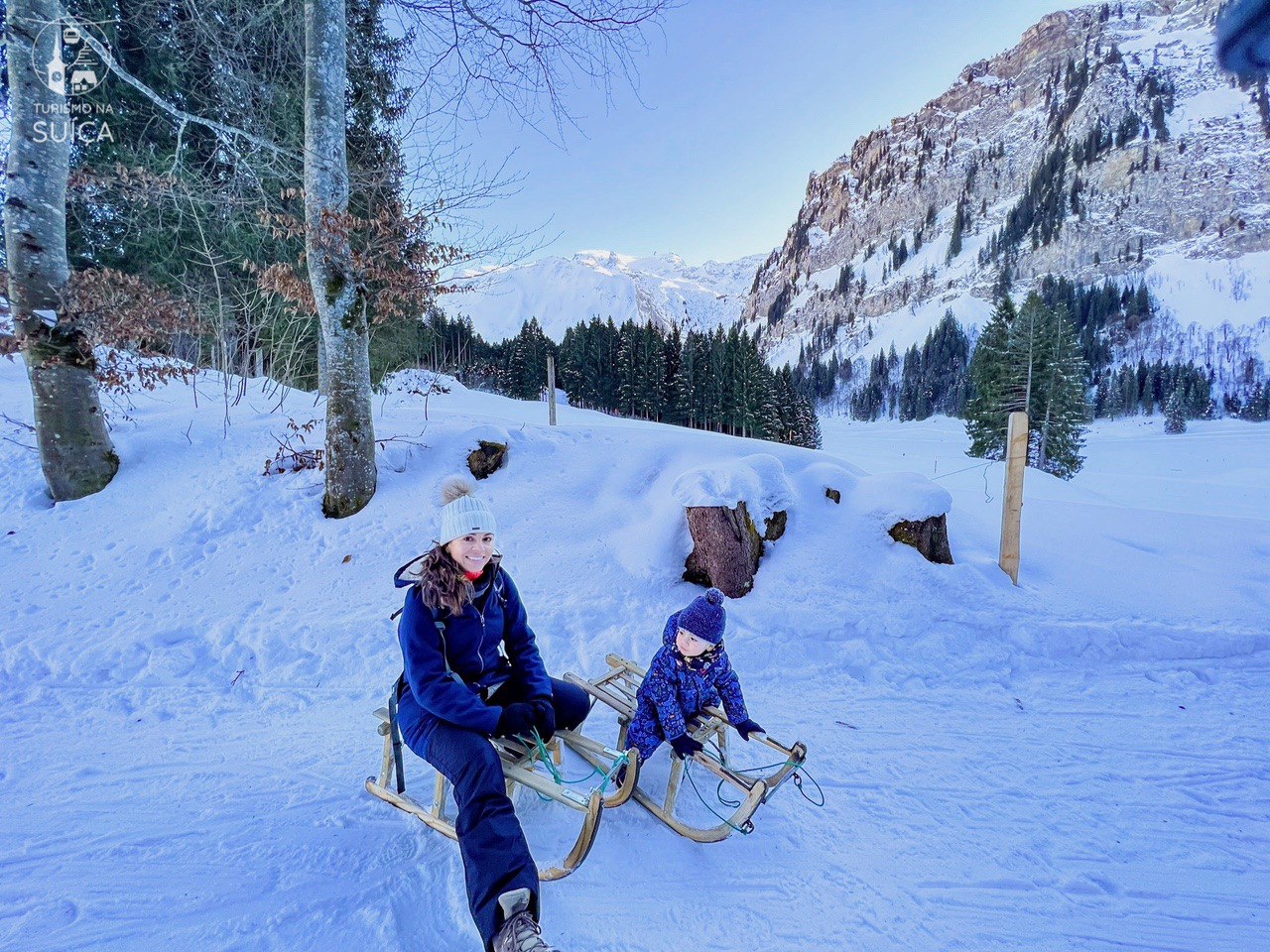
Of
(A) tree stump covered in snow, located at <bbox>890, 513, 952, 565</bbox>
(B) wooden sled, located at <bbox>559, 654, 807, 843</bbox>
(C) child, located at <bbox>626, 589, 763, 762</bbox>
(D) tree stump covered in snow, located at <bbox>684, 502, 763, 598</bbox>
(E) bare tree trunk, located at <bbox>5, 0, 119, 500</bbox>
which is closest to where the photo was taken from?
(B) wooden sled, located at <bbox>559, 654, 807, 843</bbox>

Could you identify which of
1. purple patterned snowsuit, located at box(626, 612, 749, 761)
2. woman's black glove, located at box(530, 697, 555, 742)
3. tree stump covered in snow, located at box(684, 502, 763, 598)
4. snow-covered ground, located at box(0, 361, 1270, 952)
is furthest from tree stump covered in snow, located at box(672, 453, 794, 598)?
woman's black glove, located at box(530, 697, 555, 742)

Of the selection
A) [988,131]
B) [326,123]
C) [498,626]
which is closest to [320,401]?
[326,123]

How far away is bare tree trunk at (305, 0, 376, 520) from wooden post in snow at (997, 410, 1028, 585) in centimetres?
759

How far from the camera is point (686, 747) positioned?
288 centimetres

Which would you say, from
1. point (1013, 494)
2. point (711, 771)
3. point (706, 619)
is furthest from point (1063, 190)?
point (711, 771)

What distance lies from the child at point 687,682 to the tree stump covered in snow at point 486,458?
4966mm

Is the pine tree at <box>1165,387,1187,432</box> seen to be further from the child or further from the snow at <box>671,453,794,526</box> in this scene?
the child

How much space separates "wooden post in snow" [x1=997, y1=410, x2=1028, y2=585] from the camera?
582cm

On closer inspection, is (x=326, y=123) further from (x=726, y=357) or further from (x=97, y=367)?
(x=726, y=357)

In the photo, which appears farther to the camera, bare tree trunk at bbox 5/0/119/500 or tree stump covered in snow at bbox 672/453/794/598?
tree stump covered in snow at bbox 672/453/794/598

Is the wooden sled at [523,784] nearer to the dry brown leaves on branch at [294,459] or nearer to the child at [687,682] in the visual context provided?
the child at [687,682]

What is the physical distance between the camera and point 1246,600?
5559 millimetres

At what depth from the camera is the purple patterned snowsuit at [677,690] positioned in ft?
9.97

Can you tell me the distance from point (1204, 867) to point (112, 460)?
10451mm
